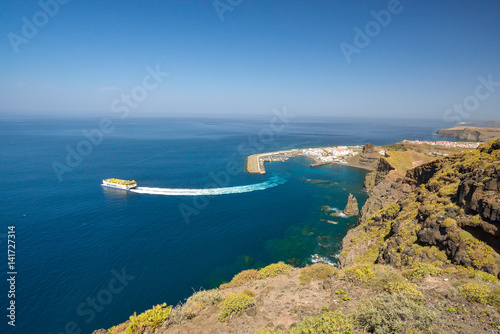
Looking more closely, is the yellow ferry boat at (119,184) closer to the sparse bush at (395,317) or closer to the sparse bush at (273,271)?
the sparse bush at (273,271)

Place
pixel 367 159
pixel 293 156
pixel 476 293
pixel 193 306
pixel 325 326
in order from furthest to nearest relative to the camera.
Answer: pixel 293 156 < pixel 367 159 < pixel 193 306 < pixel 476 293 < pixel 325 326

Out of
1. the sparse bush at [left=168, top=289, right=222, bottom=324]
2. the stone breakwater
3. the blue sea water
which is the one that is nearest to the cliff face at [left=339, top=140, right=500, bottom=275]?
the blue sea water

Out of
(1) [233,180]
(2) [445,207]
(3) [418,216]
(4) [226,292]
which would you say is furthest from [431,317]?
(1) [233,180]

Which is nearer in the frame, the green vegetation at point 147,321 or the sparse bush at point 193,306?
the green vegetation at point 147,321

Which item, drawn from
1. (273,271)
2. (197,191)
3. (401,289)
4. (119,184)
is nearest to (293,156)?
(197,191)

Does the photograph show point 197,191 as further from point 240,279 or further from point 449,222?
point 449,222

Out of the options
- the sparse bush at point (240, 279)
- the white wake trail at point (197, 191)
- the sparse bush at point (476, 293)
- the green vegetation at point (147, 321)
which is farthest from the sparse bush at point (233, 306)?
the white wake trail at point (197, 191)
